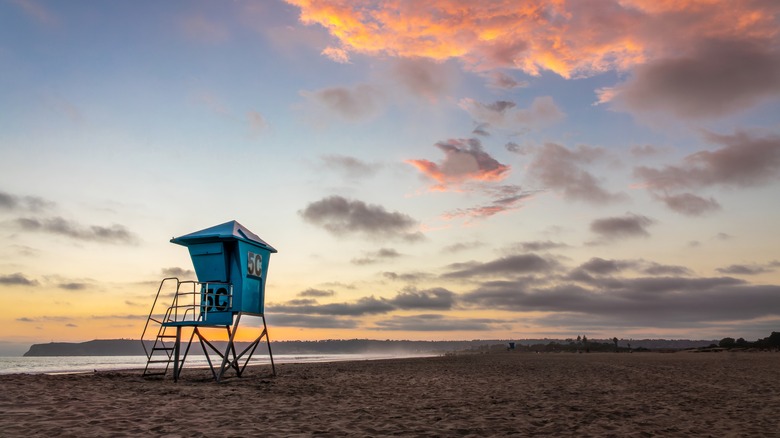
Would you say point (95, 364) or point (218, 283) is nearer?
point (218, 283)

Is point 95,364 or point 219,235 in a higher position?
point 219,235

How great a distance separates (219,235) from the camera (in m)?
20.3

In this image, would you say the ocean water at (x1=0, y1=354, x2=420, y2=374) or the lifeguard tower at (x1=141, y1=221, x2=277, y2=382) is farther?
the ocean water at (x1=0, y1=354, x2=420, y2=374)

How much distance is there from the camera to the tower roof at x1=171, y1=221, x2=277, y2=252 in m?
20.4

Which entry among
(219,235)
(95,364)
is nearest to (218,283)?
(219,235)

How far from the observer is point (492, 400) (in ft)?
47.1

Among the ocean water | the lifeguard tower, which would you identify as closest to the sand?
the lifeguard tower

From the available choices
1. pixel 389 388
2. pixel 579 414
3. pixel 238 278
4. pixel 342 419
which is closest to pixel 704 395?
pixel 579 414

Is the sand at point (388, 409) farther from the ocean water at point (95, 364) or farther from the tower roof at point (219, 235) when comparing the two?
Result: the ocean water at point (95, 364)

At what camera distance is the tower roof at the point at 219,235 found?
2038cm

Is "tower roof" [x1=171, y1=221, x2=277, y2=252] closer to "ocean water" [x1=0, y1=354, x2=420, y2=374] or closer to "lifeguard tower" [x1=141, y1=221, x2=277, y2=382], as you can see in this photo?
"lifeguard tower" [x1=141, y1=221, x2=277, y2=382]

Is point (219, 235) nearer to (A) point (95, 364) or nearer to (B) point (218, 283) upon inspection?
(B) point (218, 283)

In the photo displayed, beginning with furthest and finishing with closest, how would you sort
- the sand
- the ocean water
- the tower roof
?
the ocean water < the tower roof < the sand

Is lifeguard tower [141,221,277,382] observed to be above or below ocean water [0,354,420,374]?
above
